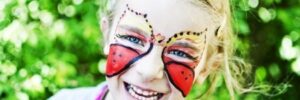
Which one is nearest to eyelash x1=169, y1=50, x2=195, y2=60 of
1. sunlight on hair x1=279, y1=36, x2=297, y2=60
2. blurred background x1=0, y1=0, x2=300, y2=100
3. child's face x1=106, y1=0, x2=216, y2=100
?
child's face x1=106, y1=0, x2=216, y2=100

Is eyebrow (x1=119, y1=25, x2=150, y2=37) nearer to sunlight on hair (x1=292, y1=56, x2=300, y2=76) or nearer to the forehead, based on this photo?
the forehead

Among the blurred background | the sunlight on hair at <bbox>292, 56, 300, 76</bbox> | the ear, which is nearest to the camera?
the ear

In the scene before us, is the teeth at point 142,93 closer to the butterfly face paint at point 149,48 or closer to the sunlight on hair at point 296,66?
the butterfly face paint at point 149,48

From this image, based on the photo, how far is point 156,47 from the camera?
1.44 metres

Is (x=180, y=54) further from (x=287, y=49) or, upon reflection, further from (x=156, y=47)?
(x=287, y=49)

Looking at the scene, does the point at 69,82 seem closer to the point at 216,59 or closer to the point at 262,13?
the point at 262,13

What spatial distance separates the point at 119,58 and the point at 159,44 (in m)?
0.09

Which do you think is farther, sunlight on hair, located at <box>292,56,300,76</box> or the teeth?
sunlight on hair, located at <box>292,56,300,76</box>

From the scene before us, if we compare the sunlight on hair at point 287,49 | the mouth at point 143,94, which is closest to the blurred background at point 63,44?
the sunlight on hair at point 287,49

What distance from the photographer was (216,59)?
62.3 inches

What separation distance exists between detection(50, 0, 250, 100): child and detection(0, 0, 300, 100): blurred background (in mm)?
1041

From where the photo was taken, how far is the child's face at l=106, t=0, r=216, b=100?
1428 mm

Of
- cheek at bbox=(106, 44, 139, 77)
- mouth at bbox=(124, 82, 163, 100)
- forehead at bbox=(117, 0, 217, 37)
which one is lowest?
mouth at bbox=(124, 82, 163, 100)

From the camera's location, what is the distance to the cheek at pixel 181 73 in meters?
1.45
